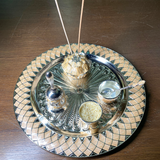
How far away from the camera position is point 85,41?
0.90 metres

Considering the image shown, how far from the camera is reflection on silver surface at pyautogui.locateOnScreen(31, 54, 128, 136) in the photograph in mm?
613

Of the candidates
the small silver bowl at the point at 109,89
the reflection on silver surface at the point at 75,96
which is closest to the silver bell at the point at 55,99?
the reflection on silver surface at the point at 75,96

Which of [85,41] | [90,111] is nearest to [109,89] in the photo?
[90,111]

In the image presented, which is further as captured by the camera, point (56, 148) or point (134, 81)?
point (134, 81)

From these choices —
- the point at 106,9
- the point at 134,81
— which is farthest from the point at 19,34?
the point at 134,81

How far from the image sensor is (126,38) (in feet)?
2.96

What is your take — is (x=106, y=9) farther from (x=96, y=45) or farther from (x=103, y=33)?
(x=96, y=45)

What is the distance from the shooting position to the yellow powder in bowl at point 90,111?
1.89ft

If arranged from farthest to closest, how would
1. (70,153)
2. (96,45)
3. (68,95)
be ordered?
(96,45) → (68,95) → (70,153)

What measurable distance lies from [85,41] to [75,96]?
0.35m

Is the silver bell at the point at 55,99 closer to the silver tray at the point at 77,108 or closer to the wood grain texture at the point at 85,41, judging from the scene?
the silver tray at the point at 77,108

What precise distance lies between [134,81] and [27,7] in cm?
84

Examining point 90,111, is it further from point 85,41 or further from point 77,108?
point 85,41

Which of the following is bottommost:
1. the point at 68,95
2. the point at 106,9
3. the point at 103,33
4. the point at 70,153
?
the point at 70,153
